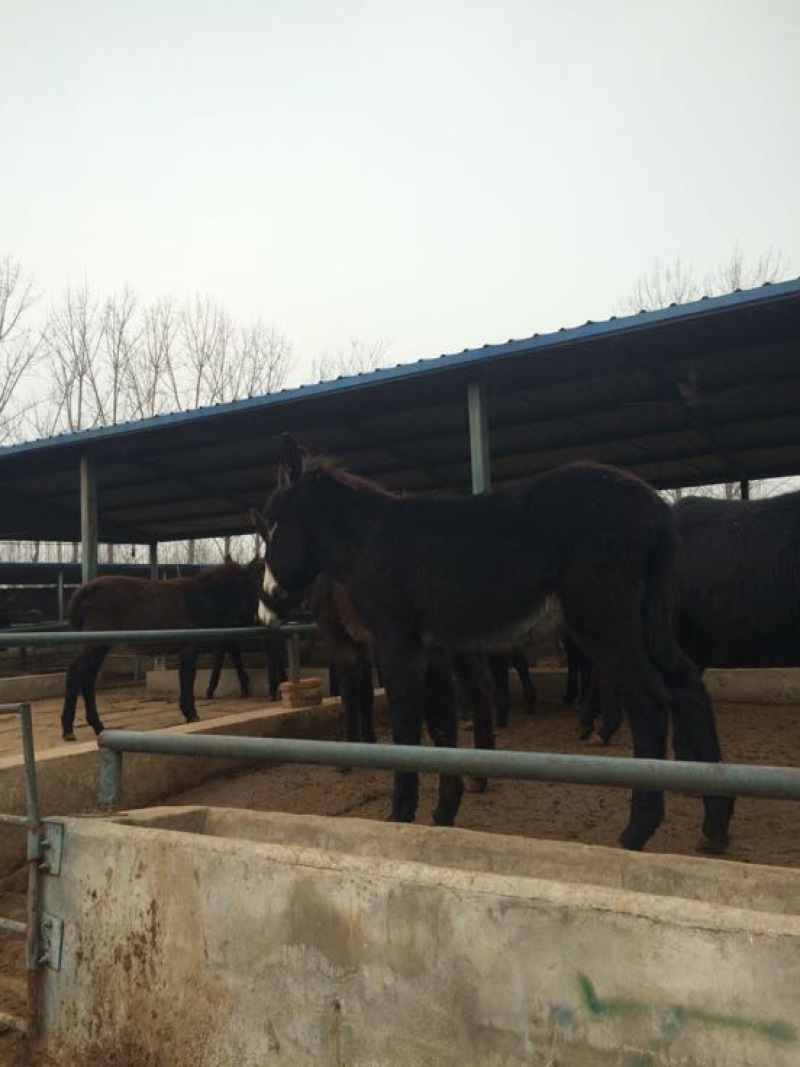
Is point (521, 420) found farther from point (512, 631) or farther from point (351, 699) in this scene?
point (512, 631)

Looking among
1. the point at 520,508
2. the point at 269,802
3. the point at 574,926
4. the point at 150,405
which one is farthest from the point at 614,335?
the point at 150,405

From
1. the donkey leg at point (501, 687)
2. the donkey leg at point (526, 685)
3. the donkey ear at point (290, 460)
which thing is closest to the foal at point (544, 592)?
the donkey ear at point (290, 460)

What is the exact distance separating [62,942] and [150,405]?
30484 mm

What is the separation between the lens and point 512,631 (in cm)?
382

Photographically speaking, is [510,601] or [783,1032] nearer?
[783,1032]

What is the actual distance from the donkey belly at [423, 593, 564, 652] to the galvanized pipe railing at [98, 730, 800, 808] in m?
1.60

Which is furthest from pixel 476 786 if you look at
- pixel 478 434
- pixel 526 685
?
pixel 478 434

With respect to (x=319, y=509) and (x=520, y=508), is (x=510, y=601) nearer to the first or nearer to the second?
(x=520, y=508)

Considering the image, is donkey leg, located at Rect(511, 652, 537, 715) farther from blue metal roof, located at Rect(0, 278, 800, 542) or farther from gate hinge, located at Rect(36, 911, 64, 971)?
gate hinge, located at Rect(36, 911, 64, 971)

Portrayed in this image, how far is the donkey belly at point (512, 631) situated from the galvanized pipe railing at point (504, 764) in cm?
160

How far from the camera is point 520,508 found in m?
3.86

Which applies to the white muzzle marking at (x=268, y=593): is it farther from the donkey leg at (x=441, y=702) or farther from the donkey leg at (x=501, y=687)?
the donkey leg at (x=501, y=687)

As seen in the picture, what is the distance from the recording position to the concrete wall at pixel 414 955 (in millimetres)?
1646

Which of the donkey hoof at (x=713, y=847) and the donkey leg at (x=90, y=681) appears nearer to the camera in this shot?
the donkey hoof at (x=713, y=847)
